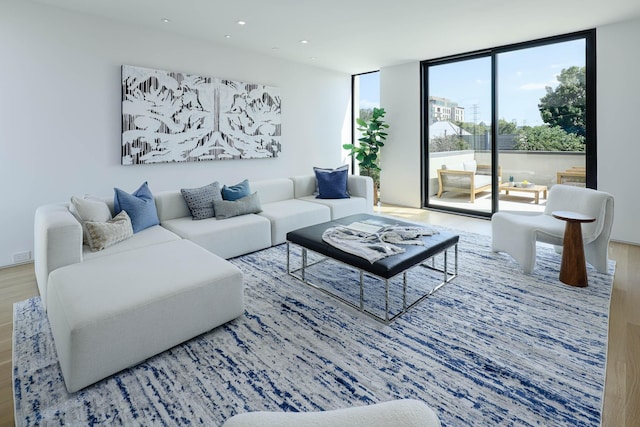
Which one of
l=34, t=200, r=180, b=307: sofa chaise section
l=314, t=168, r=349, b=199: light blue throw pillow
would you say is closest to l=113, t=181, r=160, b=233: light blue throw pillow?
l=34, t=200, r=180, b=307: sofa chaise section

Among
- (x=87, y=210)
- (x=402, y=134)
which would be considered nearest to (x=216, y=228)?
(x=87, y=210)

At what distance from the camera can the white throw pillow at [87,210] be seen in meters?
2.85

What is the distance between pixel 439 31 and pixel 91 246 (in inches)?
175

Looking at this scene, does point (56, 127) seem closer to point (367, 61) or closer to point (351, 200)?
point (351, 200)

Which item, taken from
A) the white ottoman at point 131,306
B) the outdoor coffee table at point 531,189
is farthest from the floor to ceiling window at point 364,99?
the white ottoman at point 131,306

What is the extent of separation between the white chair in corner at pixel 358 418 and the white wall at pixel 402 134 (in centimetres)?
569

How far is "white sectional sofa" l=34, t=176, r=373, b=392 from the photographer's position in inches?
69.1

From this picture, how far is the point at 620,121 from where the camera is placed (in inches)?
160

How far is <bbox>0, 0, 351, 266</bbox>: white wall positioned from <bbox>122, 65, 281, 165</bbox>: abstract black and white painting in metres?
0.13

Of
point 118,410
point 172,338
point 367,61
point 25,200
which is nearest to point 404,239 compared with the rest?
point 172,338

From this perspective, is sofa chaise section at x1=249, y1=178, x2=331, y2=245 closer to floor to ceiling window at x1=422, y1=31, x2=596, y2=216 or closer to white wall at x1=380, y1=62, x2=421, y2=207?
white wall at x1=380, y1=62, x2=421, y2=207

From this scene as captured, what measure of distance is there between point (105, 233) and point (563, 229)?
3.93 m

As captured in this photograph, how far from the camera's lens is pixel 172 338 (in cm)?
205

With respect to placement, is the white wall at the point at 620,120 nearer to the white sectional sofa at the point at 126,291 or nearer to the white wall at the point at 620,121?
the white wall at the point at 620,121
